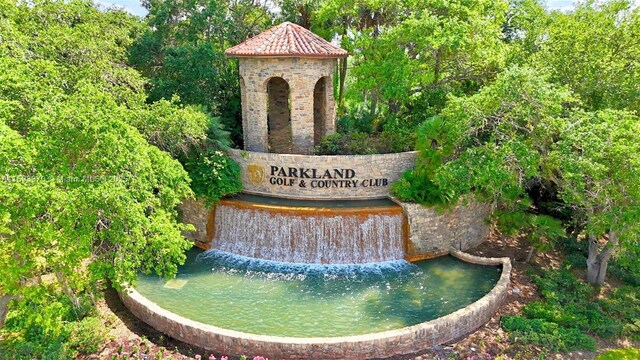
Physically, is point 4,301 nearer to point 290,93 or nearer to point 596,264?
point 290,93

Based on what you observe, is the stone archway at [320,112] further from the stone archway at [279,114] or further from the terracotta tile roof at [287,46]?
the terracotta tile roof at [287,46]

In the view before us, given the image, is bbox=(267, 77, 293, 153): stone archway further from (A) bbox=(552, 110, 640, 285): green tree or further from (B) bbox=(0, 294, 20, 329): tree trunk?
(B) bbox=(0, 294, 20, 329): tree trunk

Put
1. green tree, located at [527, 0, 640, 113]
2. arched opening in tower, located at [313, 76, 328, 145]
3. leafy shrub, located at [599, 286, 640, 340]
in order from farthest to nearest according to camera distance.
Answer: arched opening in tower, located at [313, 76, 328, 145], green tree, located at [527, 0, 640, 113], leafy shrub, located at [599, 286, 640, 340]

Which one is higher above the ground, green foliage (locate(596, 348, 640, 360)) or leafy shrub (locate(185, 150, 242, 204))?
leafy shrub (locate(185, 150, 242, 204))

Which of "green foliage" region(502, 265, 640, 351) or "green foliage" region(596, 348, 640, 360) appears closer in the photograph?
"green foliage" region(596, 348, 640, 360)

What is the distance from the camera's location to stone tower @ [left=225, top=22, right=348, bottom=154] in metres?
21.1

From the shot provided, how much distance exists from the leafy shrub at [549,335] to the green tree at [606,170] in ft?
9.96

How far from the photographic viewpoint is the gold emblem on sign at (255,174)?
2030 centimetres

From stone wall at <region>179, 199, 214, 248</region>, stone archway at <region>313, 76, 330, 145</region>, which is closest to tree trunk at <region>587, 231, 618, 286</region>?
stone archway at <region>313, 76, 330, 145</region>

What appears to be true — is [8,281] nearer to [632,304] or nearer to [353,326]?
[353,326]

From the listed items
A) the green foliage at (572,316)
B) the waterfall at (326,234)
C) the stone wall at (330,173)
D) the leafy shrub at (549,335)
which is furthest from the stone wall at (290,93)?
the leafy shrub at (549,335)

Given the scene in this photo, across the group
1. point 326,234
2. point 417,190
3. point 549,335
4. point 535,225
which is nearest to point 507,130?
point 535,225

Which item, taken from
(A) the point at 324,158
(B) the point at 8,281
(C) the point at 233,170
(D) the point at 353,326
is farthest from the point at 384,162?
(B) the point at 8,281

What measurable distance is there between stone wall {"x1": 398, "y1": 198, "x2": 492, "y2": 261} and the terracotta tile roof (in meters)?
7.94
